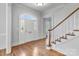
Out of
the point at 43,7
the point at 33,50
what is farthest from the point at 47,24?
the point at 33,50

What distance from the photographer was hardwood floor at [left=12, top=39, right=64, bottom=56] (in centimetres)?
125

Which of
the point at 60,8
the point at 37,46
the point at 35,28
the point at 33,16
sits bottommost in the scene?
the point at 37,46

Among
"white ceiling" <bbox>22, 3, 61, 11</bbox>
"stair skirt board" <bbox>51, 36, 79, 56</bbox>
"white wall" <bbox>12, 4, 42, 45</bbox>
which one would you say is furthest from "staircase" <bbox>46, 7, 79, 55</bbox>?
"white wall" <bbox>12, 4, 42, 45</bbox>

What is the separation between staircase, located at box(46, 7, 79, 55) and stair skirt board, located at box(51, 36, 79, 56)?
4cm

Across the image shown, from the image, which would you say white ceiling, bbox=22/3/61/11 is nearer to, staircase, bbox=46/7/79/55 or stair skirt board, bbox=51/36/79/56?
staircase, bbox=46/7/79/55

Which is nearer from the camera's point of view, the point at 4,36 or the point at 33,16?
the point at 4,36

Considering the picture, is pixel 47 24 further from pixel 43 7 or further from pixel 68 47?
pixel 68 47

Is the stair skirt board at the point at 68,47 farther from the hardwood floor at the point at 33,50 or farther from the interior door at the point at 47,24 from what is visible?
the interior door at the point at 47,24

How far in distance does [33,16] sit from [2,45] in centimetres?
65

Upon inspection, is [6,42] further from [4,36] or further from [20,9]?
[20,9]

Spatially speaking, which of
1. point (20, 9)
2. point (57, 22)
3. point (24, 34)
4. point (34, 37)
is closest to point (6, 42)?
point (24, 34)

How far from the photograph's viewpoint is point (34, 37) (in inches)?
54.4

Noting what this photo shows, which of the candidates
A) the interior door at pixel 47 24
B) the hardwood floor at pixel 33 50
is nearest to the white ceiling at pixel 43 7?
the interior door at pixel 47 24

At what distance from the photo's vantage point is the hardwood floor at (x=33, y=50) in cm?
125
